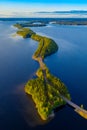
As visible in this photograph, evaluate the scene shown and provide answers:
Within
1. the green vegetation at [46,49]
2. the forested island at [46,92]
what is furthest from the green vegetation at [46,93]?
the green vegetation at [46,49]

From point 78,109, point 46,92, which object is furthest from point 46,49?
point 78,109

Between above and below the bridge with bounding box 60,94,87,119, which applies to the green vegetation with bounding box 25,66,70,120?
above

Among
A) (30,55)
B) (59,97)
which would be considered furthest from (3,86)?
(30,55)

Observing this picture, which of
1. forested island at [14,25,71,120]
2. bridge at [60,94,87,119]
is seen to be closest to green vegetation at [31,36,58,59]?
forested island at [14,25,71,120]

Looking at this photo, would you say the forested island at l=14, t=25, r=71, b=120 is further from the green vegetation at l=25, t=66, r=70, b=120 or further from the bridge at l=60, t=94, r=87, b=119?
the bridge at l=60, t=94, r=87, b=119

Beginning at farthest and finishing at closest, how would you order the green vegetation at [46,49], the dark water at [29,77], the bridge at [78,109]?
the green vegetation at [46,49] < the bridge at [78,109] < the dark water at [29,77]

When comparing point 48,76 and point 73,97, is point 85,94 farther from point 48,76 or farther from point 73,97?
point 48,76

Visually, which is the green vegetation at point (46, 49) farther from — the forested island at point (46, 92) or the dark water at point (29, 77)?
the forested island at point (46, 92)

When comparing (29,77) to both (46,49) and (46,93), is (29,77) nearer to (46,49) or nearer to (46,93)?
(46,93)
